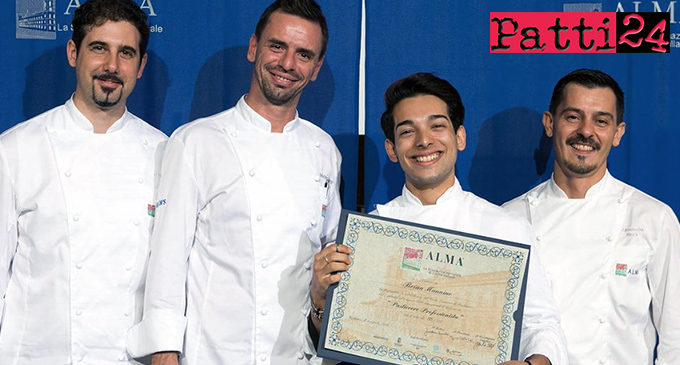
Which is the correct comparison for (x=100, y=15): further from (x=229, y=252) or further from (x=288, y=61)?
(x=229, y=252)

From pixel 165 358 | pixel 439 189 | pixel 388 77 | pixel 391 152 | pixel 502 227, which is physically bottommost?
pixel 165 358

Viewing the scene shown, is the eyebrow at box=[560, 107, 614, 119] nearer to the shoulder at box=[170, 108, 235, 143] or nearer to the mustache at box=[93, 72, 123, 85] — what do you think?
the shoulder at box=[170, 108, 235, 143]

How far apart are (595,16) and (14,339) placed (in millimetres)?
2324

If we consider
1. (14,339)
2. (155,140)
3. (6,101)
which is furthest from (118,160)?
(6,101)

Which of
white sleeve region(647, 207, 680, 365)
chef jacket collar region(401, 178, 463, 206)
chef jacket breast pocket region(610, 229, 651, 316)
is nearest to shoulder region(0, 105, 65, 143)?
chef jacket collar region(401, 178, 463, 206)

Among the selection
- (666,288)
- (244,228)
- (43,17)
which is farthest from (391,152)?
(43,17)

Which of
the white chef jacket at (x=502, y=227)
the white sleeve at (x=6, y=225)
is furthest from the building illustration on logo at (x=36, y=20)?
the white chef jacket at (x=502, y=227)

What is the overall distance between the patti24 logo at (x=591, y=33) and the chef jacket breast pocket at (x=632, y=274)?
853 mm

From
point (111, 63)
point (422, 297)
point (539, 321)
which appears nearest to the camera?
point (422, 297)

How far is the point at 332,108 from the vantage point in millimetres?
2947

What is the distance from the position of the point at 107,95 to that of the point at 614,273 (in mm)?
1661

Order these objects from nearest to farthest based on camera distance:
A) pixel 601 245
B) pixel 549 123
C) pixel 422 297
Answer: pixel 422 297 < pixel 601 245 < pixel 549 123

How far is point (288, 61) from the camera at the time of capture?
2.34 m

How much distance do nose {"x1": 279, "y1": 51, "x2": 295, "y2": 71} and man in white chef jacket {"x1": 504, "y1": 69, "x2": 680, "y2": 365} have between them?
0.90 meters
